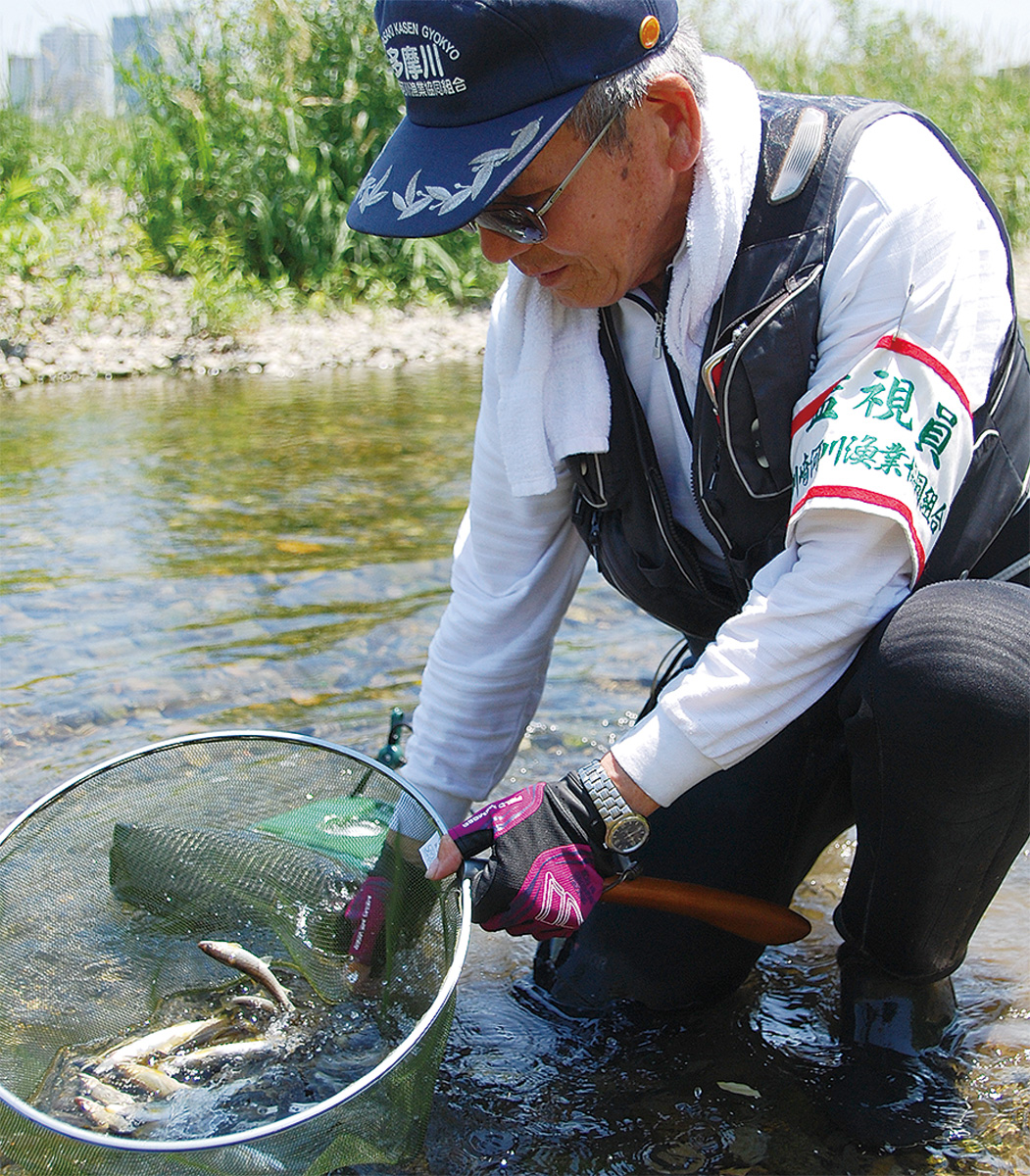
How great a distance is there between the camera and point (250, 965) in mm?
1930

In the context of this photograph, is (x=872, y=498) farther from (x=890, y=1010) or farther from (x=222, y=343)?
(x=222, y=343)

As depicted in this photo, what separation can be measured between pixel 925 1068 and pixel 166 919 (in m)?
1.19

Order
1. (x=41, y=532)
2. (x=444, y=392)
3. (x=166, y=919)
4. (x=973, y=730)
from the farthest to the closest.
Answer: (x=444, y=392) < (x=41, y=532) < (x=166, y=919) < (x=973, y=730)

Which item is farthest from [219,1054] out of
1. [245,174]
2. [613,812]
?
[245,174]

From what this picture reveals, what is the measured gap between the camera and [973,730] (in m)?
1.58

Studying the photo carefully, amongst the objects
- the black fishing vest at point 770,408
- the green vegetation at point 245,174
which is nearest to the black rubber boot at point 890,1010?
the black fishing vest at point 770,408

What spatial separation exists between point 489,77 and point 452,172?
0.13 meters

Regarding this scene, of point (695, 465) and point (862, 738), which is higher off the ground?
point (695, 465)

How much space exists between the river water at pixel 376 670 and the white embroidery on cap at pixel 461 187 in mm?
1256

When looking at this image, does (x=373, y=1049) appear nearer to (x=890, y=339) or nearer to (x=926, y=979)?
(x=926, y=979)

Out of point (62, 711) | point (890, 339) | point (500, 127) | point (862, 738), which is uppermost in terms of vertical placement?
point (500, 127)

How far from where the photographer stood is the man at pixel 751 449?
1.63 m

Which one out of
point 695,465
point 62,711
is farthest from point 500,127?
point 62,711

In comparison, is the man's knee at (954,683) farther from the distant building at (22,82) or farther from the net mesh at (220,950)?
the distant building at (22,82)
